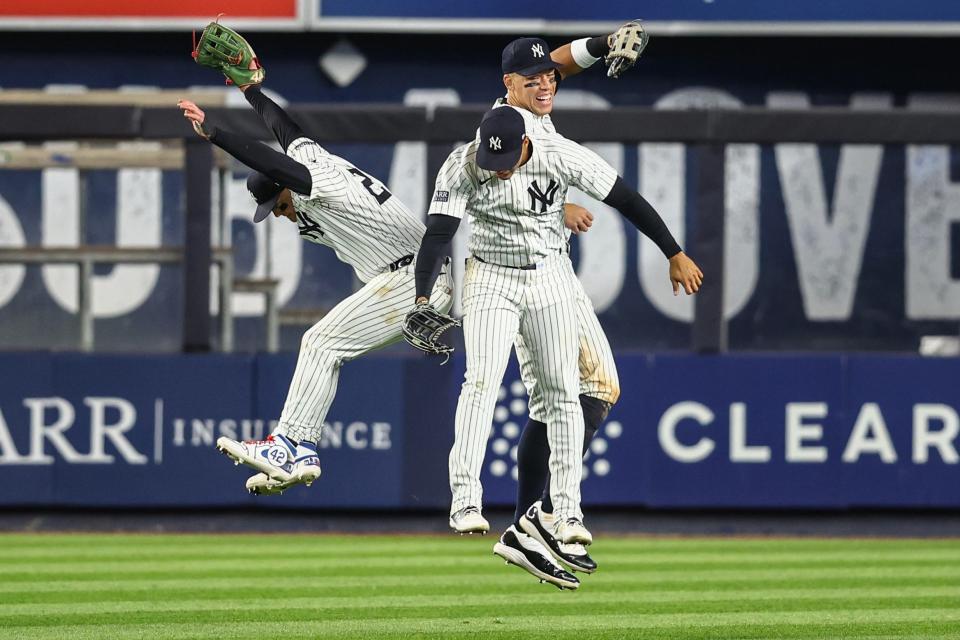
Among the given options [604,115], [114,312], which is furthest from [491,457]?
[114,312]

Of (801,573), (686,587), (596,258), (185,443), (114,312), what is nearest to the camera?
(686,587)

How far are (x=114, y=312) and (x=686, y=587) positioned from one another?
6685mm

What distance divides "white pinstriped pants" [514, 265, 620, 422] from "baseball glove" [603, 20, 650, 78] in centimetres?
83

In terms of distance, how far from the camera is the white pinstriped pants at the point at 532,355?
238 inches

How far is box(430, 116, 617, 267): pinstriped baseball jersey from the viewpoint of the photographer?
19.6ft

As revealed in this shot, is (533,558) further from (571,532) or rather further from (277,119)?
(277,119)

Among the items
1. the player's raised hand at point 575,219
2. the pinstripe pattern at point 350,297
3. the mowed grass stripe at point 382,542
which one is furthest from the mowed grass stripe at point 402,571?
the player's raised hand at point 575,219

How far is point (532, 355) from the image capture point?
6199 mm

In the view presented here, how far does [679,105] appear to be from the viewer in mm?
14984

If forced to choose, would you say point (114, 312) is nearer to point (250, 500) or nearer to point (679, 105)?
point (250, 500)

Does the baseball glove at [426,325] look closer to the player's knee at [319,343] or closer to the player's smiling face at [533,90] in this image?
the player's knee at [319,343]

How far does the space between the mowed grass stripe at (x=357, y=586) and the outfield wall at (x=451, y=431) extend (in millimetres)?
2209

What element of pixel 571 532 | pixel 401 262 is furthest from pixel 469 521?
pixel 401 262

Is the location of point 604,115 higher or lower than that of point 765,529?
higher
